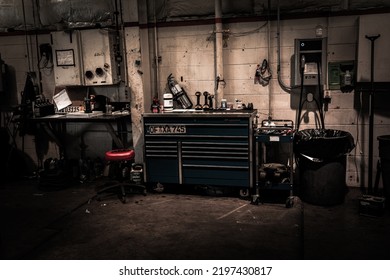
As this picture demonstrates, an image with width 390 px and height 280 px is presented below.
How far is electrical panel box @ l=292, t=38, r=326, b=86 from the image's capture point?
3.89m

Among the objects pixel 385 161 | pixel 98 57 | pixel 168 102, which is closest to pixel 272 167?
pixel 385 161

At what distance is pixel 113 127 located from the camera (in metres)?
4.86

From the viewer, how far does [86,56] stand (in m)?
4.60

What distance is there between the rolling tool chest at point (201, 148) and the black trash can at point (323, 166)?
52 centimetres

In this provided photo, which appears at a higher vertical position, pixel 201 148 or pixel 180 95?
pixel 180 95

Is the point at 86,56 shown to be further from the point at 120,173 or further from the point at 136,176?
the point at 136,176

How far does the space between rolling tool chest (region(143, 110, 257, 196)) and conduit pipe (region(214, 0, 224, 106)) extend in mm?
465

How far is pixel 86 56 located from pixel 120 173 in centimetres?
151

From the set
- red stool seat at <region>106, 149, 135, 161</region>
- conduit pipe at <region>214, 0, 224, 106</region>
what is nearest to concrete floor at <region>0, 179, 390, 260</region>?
red stool seat at <region>106, 149, 135, 161</region>

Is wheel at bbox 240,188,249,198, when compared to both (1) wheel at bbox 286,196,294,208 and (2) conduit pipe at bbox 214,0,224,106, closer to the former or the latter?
(1) wheel at bbox 286,196,294,208

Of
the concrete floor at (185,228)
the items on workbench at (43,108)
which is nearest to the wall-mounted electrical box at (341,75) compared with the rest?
the concrete floor at (185,228)

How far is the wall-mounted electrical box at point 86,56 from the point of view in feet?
14.9

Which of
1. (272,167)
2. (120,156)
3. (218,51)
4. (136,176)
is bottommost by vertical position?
(136,176)
